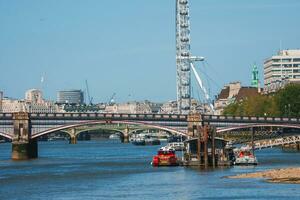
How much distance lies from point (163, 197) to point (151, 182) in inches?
599

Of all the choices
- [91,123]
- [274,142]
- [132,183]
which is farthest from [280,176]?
[91,123]

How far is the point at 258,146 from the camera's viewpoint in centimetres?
14462

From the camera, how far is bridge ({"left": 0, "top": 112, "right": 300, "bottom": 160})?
5974 inches

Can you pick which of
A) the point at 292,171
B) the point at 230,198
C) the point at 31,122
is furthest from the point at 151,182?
the point at 31,122

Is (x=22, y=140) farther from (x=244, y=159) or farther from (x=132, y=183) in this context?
(x=132, y=183)

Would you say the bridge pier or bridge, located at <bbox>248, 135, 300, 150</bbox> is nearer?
bridge, located at <bbox>248, 135, 300, 150</bbox>

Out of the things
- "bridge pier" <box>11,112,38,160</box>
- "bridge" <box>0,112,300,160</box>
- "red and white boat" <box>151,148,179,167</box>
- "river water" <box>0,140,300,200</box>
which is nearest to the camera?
"river water" <box>0,140,300,200</box>

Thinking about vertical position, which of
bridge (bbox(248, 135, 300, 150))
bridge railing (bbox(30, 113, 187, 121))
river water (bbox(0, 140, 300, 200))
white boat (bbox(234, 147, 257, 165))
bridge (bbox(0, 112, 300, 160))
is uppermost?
bridge railing (bbox(30, 113, 187, 121))

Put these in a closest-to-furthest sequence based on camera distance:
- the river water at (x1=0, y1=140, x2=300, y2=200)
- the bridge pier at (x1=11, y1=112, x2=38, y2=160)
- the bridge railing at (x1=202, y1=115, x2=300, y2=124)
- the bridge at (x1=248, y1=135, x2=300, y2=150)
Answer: the river water at (x1=0, y1=140, x2=300, y2=200), the bridge at (x1=248, y1=135, x2=300, y2=150), the bridge pier at (x1=11, y1=112, x2=38, y2=160), the bridge railing at (x1=202, y1=115, x2=300, y2=124)

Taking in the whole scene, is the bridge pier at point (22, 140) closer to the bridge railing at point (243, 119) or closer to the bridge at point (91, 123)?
the bridge at point (91, 123)

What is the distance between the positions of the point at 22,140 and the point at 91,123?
12.2 metres

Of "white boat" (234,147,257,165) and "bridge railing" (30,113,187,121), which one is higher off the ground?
"bridge railing" (30,113,187,121)

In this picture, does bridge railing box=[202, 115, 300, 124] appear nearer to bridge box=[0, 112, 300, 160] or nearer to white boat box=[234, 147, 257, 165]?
bridge box=[0, 112, 300, 160]

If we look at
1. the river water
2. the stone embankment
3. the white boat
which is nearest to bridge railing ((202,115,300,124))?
the river water
